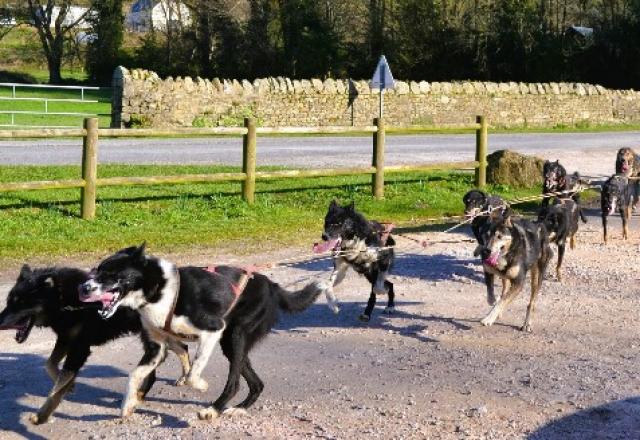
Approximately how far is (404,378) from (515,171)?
13.1m

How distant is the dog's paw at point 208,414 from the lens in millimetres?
6918

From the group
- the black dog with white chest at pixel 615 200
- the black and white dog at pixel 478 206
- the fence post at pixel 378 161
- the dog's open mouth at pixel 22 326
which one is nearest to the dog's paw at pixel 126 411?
the dog's open mouth at pixel 22 326

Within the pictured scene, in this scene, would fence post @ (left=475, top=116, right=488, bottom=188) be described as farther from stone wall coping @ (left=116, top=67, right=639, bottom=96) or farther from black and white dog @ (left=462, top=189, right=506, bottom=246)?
stone wall coping @ (left=116, top=67, right=639, bottom=96)

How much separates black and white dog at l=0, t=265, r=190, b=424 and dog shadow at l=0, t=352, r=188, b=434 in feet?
0.55

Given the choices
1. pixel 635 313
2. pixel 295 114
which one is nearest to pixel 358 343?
pixel 635 313

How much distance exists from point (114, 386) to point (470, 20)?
4473cm

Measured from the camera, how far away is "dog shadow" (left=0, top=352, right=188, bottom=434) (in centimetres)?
691

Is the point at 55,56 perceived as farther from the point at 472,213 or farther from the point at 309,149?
the point at 472,213

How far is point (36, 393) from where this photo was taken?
24.6ft

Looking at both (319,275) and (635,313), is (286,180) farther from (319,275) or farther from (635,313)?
(635,313)

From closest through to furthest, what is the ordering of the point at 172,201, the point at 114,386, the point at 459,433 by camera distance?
the point at 459,433 → the point at 114,386 → the point at 172,201

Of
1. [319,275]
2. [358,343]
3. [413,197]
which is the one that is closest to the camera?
[358,343]

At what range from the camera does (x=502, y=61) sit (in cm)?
5003

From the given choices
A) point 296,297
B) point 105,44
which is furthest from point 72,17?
point 296,297
